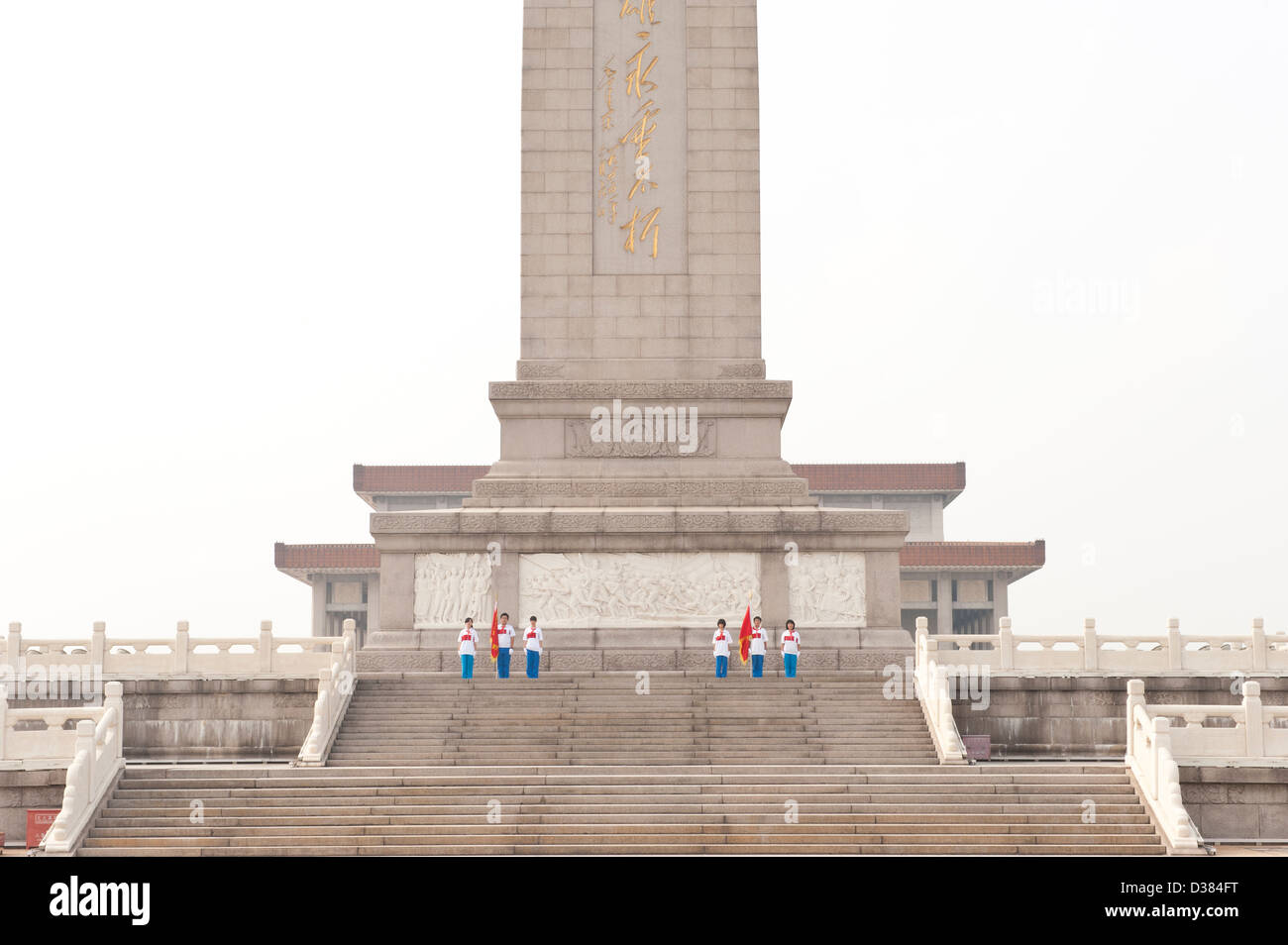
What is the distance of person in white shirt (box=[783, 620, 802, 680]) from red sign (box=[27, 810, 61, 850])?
9398 mm

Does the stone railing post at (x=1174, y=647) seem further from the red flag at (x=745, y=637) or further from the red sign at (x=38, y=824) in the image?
the red sign at (x=38, y=824)

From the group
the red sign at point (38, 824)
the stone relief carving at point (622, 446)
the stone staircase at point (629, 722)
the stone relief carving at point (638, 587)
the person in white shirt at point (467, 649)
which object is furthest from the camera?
the stone relief carving at point (622, 446)

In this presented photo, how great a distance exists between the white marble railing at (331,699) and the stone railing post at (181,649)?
2015 mm

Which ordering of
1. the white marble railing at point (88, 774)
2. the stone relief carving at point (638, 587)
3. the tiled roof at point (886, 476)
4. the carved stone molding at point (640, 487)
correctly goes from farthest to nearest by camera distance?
the tiled roof at point (886, 476)
the carved stone molding at point (640, 487)
the stone relief carving at point (638, 587)
the white marble railing at point (88, 774)

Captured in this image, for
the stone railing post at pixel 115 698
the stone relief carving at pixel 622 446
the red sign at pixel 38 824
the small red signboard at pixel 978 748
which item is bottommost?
the red sign at pixel 38 824

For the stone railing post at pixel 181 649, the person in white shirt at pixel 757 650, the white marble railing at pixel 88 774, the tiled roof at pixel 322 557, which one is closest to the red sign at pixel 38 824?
the white marble railing at pixel 88 774

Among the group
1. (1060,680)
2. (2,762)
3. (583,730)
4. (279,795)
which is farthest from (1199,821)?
(2,762)

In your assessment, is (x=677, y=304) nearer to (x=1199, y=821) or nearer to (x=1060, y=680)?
(x=1060, y=680)

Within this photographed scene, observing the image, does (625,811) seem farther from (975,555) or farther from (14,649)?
(975,555)

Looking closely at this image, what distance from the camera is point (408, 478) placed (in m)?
49.9

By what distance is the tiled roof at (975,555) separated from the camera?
44375 mm

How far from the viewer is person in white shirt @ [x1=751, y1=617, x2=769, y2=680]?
21.4 meters

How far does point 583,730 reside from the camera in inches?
767
